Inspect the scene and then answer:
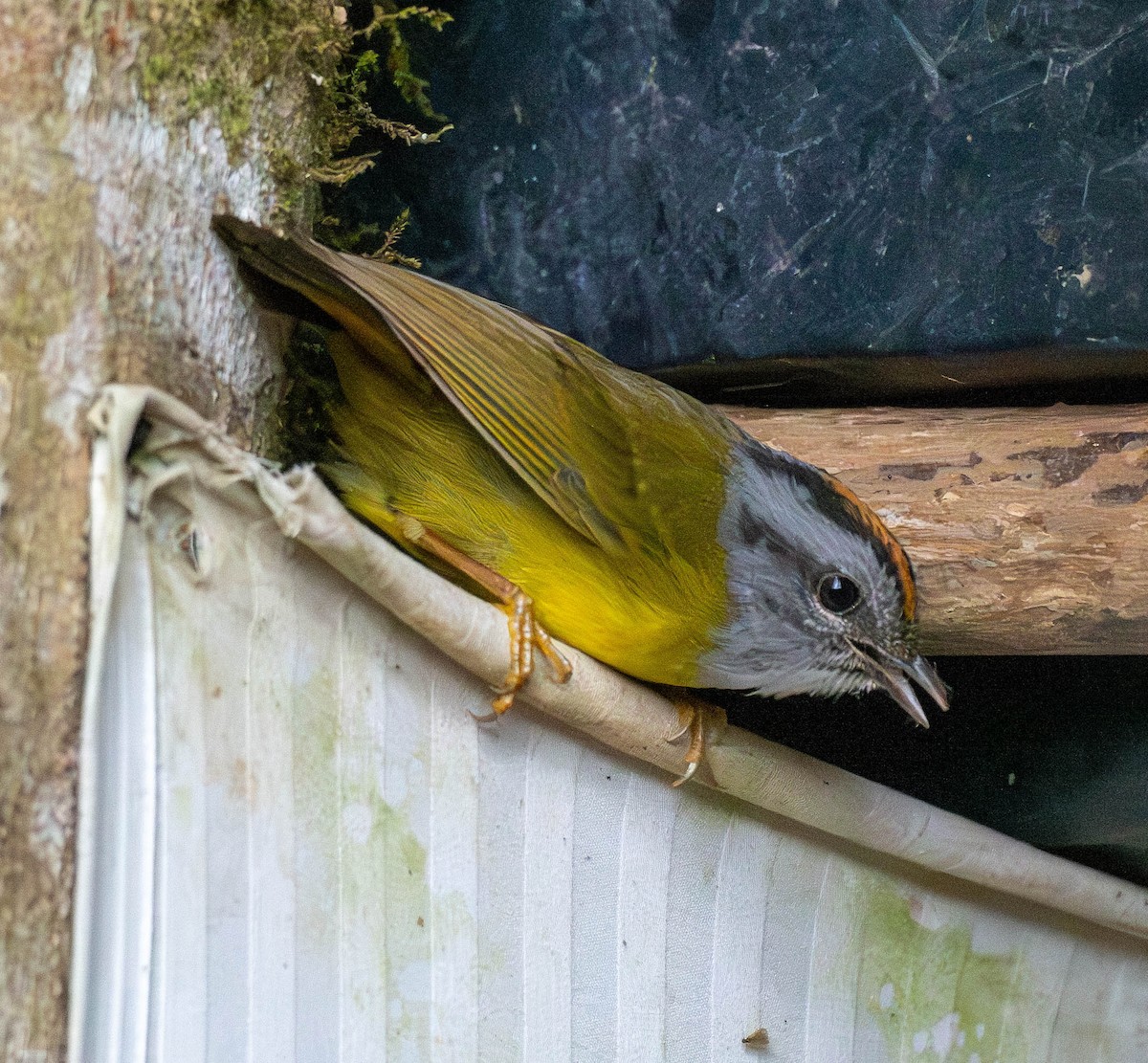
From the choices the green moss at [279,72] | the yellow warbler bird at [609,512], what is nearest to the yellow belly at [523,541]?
the yellow warbler bird at [609,512]

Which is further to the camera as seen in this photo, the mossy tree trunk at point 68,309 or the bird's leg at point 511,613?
the bird's leg at point 511,613

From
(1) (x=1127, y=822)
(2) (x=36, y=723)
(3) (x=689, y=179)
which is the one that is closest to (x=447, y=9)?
(3) (x=689, y=179)

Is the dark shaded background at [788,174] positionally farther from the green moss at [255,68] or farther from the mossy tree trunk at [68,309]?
the mossy tree trunk at [68,309]

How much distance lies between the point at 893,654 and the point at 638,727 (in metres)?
0.46

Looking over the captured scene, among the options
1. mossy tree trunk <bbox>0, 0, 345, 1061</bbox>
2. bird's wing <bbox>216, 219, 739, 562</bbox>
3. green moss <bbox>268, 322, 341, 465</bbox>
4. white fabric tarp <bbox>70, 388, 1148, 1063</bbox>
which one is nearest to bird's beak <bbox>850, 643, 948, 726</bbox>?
white fabric tarp <bbox>70, 388, 1148, 1063</bbox>

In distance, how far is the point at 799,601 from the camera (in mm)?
2082

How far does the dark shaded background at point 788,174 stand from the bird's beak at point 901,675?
0.56 meters

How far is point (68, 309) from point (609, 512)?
97cm

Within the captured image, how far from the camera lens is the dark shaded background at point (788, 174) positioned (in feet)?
6.74

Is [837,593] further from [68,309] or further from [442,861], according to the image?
[68,309]

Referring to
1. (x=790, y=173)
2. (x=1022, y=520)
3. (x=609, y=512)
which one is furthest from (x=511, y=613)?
(x=790, y=173)

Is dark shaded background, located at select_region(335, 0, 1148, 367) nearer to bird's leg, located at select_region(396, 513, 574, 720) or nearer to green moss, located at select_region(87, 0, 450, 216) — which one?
green moss, located at select_region(87, 0, 450, 216)

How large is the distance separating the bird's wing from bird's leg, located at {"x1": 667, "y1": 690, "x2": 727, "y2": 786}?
0.28 meters

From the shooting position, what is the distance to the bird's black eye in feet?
6.56
